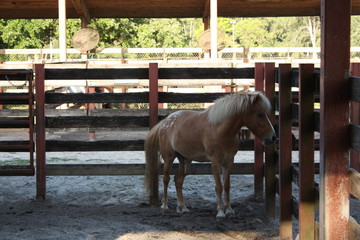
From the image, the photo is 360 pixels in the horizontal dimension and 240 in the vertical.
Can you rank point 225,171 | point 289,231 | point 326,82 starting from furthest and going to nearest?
point 225,171
point 289,231
point 326,82

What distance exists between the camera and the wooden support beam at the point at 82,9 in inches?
550

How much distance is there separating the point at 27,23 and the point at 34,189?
18449 mm

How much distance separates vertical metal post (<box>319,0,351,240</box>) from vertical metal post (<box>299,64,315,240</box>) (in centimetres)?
86

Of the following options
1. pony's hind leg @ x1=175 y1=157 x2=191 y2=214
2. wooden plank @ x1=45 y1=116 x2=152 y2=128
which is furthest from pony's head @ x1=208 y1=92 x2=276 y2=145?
wooden plank @ x1=45 y1=116 x2=152 y2=128

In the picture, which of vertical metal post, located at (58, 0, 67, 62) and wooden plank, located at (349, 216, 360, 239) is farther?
vertical metal post, located at (58, 0, 67, 62)

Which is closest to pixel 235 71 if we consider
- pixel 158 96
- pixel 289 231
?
pixel 158 96

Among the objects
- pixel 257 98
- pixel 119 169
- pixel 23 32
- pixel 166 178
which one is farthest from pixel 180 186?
pixel 23 32

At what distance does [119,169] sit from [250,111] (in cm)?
208

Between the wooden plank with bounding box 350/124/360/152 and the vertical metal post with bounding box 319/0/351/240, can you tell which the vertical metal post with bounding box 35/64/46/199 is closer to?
the vertical metal post with bounding box 319/0/351/240

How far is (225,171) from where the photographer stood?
6.27 m

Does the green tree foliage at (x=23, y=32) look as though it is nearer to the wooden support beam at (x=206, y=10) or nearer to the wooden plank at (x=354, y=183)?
the wooden support beam at (x=206, y=10)

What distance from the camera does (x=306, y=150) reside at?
4.10 m

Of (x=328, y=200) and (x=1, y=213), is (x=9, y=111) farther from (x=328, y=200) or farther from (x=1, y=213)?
(x=328, y=200)

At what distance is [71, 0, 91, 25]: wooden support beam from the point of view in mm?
13978
